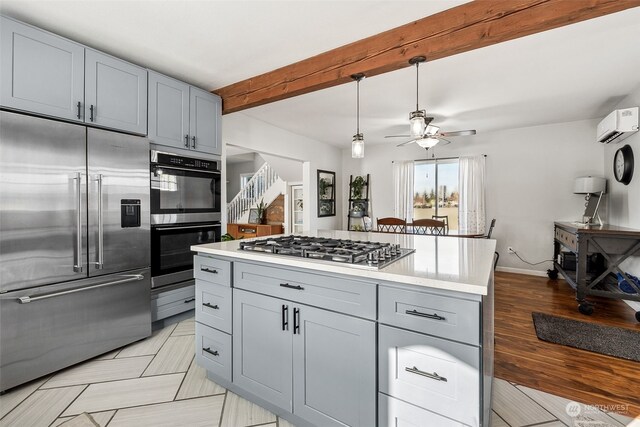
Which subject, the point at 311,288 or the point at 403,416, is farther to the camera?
the point at 311,288

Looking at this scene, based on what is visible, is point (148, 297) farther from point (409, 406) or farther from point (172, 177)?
point (409, 406)

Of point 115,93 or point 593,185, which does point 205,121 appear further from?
point 593,185

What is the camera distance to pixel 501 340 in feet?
8.93

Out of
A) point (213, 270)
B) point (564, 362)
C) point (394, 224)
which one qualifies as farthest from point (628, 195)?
point (213, 270)

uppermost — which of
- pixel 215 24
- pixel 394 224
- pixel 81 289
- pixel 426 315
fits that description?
pixel 215 24

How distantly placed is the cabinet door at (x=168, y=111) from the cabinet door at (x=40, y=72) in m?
0.55

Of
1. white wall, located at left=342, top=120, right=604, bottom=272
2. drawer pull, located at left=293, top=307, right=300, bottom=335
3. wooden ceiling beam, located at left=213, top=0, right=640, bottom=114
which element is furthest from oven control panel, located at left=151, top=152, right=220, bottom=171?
white wall, located at left=342, top=120, right=604, bottom=272

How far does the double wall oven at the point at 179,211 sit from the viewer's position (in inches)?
109

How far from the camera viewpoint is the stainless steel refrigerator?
6.35ft

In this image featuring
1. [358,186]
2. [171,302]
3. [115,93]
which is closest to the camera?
[115,93]

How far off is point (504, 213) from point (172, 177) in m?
5.31

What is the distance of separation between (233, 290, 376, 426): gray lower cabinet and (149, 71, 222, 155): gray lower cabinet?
1803mm

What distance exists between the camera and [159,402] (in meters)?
1.92

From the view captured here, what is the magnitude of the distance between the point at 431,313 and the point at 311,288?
609 mm
